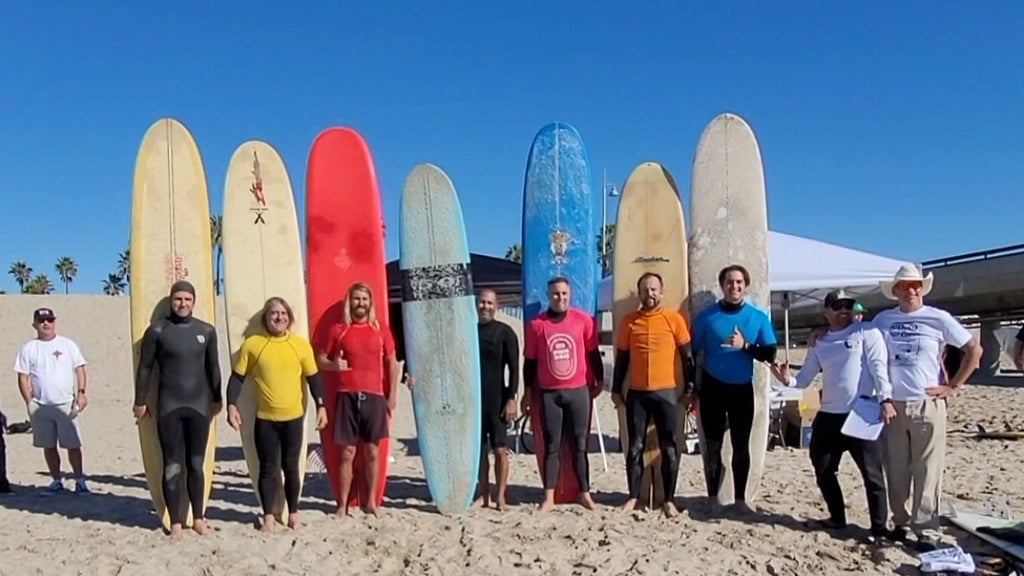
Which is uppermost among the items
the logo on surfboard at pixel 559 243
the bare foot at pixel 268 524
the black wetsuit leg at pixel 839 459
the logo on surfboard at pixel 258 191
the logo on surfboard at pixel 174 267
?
the logo on surfboard at pixel 258 191

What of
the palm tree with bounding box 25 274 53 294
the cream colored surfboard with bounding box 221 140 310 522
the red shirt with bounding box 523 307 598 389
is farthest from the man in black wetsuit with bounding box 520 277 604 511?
the palm tree with bounding box 25 274 53 294

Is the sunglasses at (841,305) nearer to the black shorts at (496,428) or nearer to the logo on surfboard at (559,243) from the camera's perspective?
the logo on surfboard at (559,243)

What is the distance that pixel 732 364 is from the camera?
414 cm

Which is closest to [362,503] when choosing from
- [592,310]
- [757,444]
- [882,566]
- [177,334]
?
[177,334]

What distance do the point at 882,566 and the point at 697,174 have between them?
2483mm

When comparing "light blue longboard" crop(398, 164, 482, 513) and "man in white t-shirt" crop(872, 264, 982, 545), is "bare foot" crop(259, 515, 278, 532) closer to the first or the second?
"light blue longboard" crop(398, 164, 482, 513)

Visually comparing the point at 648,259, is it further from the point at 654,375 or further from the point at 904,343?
the point at 904,343

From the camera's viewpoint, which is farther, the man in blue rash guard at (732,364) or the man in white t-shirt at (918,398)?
the man in blue rash guard at (732,364)

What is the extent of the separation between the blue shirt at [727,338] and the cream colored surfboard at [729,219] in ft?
1.64

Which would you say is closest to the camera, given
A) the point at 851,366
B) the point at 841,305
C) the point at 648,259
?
the point at 851,366

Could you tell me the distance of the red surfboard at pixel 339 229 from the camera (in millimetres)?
4602

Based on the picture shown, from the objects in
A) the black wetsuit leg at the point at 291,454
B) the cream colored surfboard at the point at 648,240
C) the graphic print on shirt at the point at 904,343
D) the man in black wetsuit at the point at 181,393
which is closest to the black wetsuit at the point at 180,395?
the man in black wetsuit at the point at 181,393

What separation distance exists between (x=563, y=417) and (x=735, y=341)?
0.98 metres

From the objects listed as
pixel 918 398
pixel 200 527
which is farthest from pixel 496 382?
pixel 918 398
